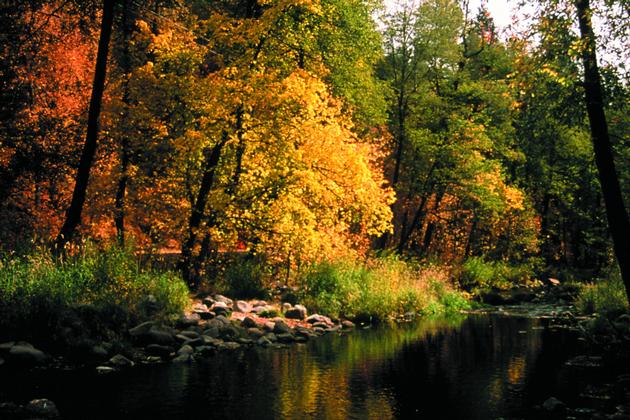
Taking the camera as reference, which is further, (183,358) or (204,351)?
(204,351)

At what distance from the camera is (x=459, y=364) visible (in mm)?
13977

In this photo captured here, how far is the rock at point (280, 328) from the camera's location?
56.2 ft

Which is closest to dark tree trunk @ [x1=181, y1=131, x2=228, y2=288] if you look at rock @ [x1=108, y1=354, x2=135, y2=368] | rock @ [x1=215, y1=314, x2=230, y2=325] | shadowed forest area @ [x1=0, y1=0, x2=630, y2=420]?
shadowed forest area @ [x1=0, y1=0, x2=630, y2=420]

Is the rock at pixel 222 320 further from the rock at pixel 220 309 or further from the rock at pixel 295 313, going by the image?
the rock at pixel 295 313

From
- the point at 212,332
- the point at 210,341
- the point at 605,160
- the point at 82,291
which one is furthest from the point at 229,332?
the point at 605,160

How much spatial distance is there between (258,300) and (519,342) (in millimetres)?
8271

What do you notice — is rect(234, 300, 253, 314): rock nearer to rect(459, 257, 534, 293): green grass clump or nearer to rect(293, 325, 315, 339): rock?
rect(293, 325, 315, 339): rock

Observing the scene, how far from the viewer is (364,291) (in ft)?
71.1

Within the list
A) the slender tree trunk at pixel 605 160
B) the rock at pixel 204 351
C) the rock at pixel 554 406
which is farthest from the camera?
the rock at pixel 204 351

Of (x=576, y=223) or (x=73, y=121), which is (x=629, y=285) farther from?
(x=576, y=223)

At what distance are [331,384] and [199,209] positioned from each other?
9399 millimetres

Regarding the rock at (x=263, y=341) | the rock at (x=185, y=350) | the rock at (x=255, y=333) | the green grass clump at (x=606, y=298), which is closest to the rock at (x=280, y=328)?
the rock at (x=255, y=333)

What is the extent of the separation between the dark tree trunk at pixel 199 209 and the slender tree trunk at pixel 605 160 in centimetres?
1071

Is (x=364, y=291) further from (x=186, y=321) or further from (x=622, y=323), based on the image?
(x=622, y=323)
